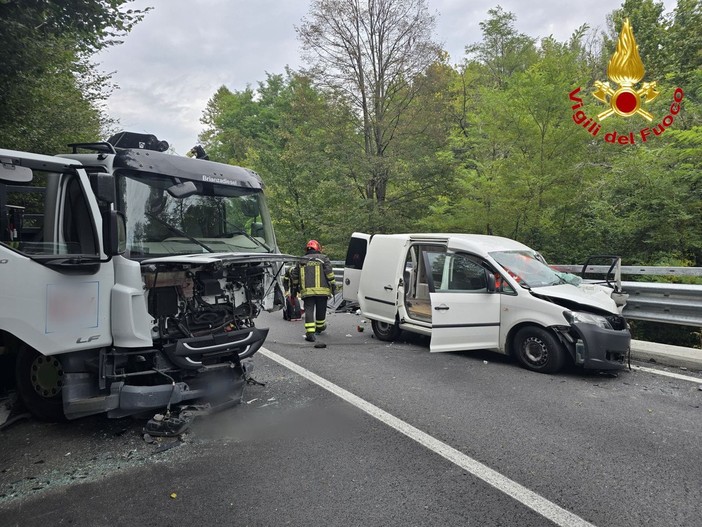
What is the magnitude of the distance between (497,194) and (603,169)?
243 cm

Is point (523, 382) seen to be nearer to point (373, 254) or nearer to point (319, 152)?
point (373, 254)

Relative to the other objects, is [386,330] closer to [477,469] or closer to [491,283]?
[491,283]

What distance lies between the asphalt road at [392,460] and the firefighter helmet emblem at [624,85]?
8.11m

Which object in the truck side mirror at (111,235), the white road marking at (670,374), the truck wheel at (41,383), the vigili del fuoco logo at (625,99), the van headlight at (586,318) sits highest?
the vigili del fuoco logo at (625,99)

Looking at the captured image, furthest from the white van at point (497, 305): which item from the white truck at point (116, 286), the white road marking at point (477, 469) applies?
the white truck at point (116, 286)

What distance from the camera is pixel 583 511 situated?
2.71 m

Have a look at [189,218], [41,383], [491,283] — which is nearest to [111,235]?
[189,218]

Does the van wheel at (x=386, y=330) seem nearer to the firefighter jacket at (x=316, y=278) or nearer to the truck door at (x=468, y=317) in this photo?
the firefighter jacket at (x=316, y=278)

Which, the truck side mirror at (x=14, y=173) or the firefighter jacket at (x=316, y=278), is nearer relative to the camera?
the truck side mirror at (x=14, y=173)

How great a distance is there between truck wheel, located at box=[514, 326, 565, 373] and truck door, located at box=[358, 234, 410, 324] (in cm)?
223

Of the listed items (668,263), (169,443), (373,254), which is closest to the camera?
(169,443)

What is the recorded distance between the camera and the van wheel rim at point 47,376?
163 inches

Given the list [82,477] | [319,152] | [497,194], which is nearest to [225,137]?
[319,152]

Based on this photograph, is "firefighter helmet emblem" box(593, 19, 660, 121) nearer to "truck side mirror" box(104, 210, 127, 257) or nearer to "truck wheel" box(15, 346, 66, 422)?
"truck side mirror" box(104, 210, 127, 257)
